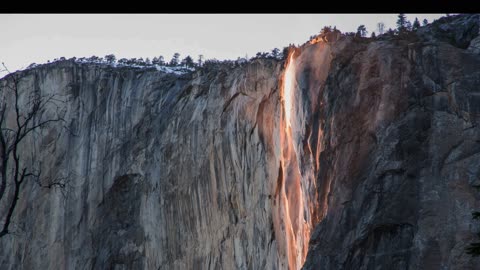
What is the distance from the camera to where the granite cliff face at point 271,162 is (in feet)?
66.3

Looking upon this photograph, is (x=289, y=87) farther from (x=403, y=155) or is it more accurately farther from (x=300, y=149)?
(x=403, y=155)

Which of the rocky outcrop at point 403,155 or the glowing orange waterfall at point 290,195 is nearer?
the rocky outcrop at point 403,155

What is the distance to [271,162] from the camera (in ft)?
109

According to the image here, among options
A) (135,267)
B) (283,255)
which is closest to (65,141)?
(135,267)

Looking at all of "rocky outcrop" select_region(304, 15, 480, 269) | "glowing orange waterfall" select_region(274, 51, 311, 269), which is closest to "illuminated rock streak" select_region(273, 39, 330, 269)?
"glowing orange waterfall" select_region(274, 51, 311, 269)

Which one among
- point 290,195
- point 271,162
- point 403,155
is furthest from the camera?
point 271,162

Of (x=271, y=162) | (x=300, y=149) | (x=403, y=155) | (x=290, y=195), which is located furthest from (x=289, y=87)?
(x=403, y=155)

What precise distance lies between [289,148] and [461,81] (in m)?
8.27

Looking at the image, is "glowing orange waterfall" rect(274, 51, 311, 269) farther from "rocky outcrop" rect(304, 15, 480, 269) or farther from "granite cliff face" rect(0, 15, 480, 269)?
"rocky outcrop" rect(304, 15, 480, 269)

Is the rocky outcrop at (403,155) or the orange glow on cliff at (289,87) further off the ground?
the orange glow on cliff at (289,87)

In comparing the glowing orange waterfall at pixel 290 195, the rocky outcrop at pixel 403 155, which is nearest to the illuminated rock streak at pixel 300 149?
the glowing orange waterfall at pixel 290 195

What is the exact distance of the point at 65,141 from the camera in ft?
159

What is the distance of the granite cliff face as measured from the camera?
20203 millimetres

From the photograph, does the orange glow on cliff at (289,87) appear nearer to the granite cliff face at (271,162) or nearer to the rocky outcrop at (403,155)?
the granite cliff face at (271,162)
